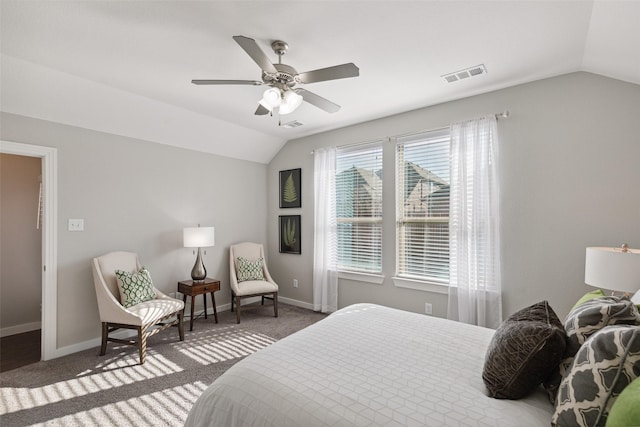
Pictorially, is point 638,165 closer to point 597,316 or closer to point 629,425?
point 597,316

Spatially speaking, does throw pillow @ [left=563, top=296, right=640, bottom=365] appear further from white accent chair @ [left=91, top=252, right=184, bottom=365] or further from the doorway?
the doorway

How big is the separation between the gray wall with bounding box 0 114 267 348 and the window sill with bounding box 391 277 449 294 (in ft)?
8.28

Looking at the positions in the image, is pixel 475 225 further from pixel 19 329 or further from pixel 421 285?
pixel 19 329

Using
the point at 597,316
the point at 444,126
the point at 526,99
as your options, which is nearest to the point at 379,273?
the point at 444,126

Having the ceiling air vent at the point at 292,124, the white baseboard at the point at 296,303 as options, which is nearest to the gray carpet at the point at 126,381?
the white baseboard at the point at 296,303

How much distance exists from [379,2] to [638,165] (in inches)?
97.0

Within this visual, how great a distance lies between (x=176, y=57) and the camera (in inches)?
95.7

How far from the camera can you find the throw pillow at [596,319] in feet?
3.81

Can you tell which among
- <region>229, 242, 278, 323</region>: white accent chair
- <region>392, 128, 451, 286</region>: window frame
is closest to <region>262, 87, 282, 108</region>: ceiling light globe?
<region>392, 128, 451, 286</region>: window frame

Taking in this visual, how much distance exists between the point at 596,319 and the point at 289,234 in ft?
13.3

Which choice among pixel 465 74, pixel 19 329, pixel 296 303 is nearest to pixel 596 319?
pixel 465 74

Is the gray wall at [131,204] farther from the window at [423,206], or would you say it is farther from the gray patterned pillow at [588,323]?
the gray patterned pillow at [588,323]

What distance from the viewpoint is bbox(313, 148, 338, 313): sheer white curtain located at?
436cm

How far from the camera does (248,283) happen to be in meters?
4.24
